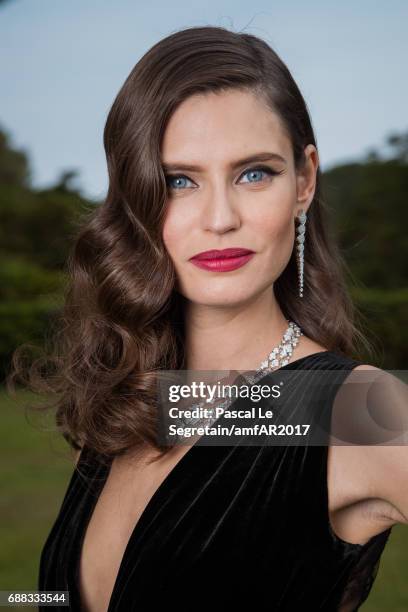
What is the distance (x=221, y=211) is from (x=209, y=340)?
406 millimetres

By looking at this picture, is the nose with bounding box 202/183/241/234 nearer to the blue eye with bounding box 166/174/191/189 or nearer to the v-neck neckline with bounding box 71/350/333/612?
the blue eye with bounding box 166/174/191/189

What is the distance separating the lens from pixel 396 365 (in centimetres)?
1068

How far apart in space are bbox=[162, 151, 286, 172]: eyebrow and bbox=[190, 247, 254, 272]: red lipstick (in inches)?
7.5

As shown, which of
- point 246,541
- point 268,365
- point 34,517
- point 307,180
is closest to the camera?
point 246,541

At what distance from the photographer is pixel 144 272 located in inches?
79.2

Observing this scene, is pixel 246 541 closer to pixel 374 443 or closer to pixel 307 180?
pixel 374 443

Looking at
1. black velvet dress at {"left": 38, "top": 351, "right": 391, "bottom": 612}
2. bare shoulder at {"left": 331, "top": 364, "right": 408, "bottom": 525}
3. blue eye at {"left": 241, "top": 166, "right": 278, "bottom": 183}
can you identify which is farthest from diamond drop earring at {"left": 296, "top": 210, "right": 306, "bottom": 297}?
bare shoulder at {"left": 331, "top": 364, "right": 408, "bottom": 525}

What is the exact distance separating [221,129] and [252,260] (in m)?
0.31

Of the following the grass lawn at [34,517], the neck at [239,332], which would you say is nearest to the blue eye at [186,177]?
the neck at [239,332]

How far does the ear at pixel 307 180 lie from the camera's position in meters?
2.03

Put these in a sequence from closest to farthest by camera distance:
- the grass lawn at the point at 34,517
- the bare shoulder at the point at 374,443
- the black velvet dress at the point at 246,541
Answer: the bare shoulder at the point at 374,443
the black velvet dress at the point at 246,541
the grass lawn at the point at 34,517

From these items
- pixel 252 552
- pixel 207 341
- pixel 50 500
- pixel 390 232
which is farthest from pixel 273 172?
pixel 390 232

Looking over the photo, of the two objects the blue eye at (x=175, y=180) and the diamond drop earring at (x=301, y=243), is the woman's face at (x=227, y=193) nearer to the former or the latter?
the blue eye at (x=175, y=180)

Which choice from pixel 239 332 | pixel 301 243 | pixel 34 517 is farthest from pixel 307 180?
pixel 34 517
